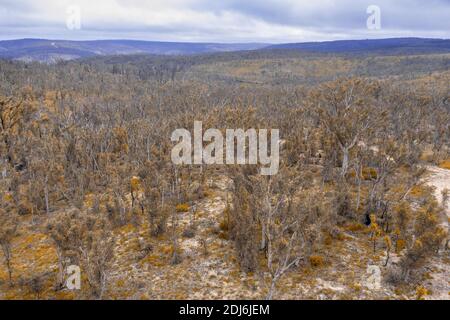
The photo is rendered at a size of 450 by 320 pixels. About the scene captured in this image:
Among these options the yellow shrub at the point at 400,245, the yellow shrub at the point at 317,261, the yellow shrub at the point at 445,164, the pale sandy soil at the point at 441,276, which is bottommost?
the pale sandy soil at the point at 441,276

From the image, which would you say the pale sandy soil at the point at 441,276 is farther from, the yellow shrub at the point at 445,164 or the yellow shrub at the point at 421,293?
the yellow shrub at the point at 445,164

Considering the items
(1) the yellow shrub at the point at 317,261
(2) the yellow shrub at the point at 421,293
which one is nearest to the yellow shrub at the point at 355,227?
(1) the yellow shrub at the point at 317,261

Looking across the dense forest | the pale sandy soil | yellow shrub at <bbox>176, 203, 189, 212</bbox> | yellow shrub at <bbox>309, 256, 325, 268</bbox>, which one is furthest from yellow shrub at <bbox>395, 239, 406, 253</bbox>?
yellow shrub at <bbox>176, 203, 189, 212</bbox>

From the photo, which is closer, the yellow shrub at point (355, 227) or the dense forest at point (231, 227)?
the dense forest at point (231, 227)

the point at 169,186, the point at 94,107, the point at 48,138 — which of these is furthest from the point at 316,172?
the point at 94,107

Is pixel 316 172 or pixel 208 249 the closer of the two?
pixel 208 249

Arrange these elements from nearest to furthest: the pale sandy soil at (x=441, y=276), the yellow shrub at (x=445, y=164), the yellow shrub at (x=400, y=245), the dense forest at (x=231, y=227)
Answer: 1. the pale sandy soil at (x=441, y=276)
2. the dense forest at (x=231, y=227)
3. the yellow shrub at (x=400, y=245)
4. the yellow shrub at (x=445, y=164)

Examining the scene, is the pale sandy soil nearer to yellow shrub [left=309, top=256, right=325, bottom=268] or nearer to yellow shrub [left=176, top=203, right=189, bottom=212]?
yellow shrub [left=309, top=256, right=325, bottom=268]

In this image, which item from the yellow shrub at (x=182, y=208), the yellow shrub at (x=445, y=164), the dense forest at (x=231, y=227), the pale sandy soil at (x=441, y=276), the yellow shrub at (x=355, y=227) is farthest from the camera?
the yellow shrub at (x=445, y=164)

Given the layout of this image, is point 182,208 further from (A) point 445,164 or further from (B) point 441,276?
(A) point 445,164

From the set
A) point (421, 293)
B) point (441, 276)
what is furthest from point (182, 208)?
point (441, 276)
